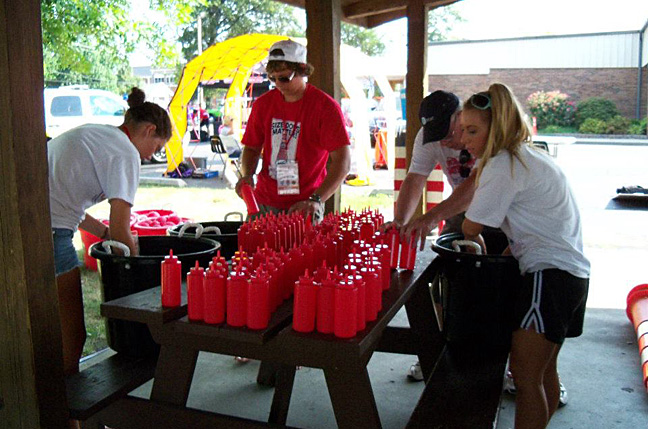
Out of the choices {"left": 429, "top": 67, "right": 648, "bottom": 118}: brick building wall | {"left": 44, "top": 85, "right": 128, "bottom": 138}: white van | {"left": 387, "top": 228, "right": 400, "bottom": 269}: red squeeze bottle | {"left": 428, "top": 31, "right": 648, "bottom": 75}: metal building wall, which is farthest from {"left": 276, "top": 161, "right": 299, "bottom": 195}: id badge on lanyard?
{"left": 428, "top": 31, "right": 648, "bottom": 75}: metal building wall

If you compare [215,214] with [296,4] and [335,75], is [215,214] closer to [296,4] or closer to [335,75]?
[296,4]

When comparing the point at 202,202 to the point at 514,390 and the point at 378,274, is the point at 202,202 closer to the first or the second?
the point at 514,390

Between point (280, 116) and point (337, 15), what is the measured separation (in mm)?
1182

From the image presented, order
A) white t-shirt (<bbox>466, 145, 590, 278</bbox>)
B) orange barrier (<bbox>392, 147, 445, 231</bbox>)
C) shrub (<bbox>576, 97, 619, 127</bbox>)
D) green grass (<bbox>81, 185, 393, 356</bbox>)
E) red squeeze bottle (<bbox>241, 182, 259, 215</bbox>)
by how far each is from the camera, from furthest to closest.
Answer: shrub (<bbox>576, 97, 619, 127</bbox>), green grass (<bbox>81, 185, 393, 356</bbox>), orange barrier (<bbox>392, 147, 445, 231</bbox>), red squeeze bottle (<bbox>241, 182, 259, 215</bbox>), white t-shirt (<bbox>466, 145, 590, 278</bbox>)

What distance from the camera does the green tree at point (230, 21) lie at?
133 feet

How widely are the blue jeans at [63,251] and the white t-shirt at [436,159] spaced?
202 centimetres

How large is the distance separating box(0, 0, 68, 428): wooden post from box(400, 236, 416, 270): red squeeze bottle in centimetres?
153

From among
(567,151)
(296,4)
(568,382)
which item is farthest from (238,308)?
(567,151)

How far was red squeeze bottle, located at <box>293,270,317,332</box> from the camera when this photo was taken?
84.3 inches

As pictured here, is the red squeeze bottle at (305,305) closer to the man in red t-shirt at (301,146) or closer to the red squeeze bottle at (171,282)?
the red squeeze bottle at (171,282)

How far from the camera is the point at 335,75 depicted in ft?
16.0

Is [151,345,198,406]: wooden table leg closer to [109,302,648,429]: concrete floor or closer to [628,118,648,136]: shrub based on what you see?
[109,302,648,429]: concrete floor

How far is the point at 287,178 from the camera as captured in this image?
160 inches

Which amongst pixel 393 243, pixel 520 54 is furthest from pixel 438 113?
pixel 520 54
